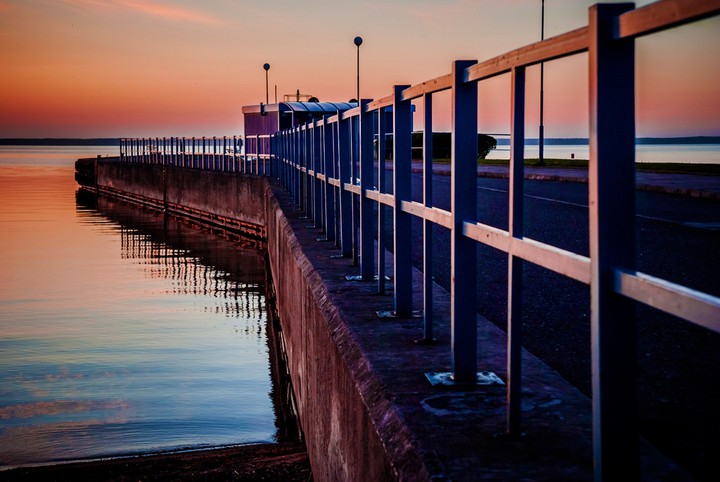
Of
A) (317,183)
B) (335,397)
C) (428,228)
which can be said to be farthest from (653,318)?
(317,183)

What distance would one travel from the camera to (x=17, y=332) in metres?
12.2

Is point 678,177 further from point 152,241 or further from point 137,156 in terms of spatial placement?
point 137,156

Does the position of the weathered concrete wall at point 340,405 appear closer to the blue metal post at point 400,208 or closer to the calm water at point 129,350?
the blue metal post at point 400,208

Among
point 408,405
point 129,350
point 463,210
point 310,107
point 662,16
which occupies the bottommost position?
point 129,350

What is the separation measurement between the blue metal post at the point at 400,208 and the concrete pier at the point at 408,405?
0.14m

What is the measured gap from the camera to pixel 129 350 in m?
11.2

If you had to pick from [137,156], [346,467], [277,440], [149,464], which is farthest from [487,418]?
[137,156]

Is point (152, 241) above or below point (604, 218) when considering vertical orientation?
below

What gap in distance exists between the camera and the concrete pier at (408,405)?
2.49 meters

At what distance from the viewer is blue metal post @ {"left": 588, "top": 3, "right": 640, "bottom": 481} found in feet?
6.16

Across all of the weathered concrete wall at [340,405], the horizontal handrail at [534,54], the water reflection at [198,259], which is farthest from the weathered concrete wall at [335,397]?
the water reflection at [198,259]

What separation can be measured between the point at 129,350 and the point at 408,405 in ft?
28.8

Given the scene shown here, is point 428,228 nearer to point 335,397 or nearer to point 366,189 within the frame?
point 335,397

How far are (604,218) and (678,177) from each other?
2040 cm
